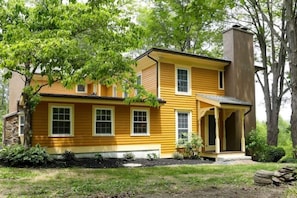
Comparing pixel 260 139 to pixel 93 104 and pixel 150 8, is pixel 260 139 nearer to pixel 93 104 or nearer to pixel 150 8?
pixel 93 104

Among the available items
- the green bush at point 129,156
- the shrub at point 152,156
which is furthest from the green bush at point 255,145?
the green bush at point 129,156

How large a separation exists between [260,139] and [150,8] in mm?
14749

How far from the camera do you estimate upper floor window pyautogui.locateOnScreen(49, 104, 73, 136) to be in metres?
12.7

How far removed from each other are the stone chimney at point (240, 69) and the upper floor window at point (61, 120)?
953 centimetres

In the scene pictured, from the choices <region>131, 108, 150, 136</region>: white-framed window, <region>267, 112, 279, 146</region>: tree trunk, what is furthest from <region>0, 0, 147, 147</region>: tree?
<region>267, 112, 279, 146</region>: tree trunk

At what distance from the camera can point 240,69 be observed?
17344mm

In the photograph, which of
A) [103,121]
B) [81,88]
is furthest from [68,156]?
[81,88]

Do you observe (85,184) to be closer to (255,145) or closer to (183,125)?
(183,125)

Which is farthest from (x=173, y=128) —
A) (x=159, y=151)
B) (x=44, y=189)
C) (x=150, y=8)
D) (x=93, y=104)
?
(x=150, y=8)

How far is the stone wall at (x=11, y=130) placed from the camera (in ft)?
57.3

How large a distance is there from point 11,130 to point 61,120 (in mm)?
7215

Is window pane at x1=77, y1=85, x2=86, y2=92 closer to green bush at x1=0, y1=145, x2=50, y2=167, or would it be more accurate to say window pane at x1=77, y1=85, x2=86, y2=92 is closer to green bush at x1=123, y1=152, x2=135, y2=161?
green bush at x1=123, y1=152, x2=135, y2=161

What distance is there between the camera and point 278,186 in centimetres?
670

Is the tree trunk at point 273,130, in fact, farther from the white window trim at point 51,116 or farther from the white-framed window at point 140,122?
the white window trim at point 51,116
